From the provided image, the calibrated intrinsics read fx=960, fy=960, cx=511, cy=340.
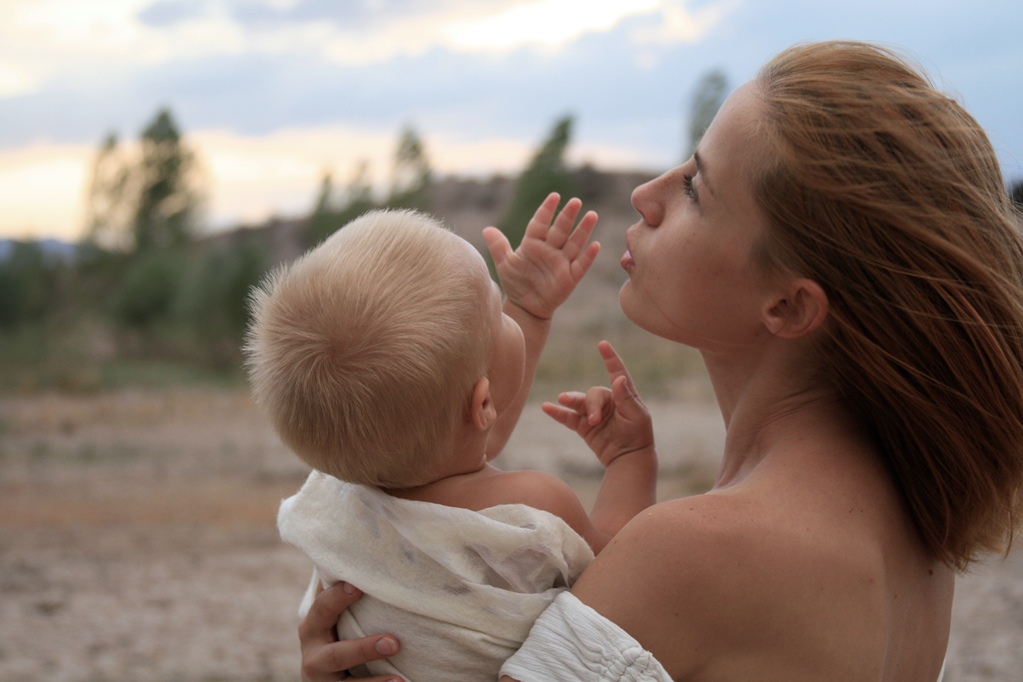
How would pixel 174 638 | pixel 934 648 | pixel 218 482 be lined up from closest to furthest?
pixel 934 648
pixel 174 638
pixel 218 482

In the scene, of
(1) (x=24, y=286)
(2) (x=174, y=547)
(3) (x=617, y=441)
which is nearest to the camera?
(3) (x=617, y=441)

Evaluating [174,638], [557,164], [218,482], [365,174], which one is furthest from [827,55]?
[365,174]

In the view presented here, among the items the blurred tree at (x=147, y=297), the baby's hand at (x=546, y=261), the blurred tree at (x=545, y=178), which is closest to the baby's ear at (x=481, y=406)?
the baby's hand at (x=546, y=261)

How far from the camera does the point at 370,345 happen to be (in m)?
1.52

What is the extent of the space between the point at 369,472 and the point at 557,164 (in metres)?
24.3

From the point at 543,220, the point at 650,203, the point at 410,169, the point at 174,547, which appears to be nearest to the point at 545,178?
the point at 410,169

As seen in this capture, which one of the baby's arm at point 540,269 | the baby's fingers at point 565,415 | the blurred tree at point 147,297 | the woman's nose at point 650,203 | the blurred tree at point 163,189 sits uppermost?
the woman's nose at point 650,203

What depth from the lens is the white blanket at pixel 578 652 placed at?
1.32m

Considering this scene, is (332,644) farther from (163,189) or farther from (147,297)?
(163,189)

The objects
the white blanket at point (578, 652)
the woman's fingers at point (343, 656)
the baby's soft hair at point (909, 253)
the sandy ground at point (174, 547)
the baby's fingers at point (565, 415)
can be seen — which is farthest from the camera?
the sandy ground at point (174, 547)

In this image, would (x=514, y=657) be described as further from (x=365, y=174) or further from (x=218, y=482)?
(x=365, y=174)

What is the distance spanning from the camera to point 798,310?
1.52 metres

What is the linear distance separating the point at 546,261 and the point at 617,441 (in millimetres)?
417

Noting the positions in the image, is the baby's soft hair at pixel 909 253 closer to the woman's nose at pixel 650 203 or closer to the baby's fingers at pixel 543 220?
the woman's nose at pixel 650 203
